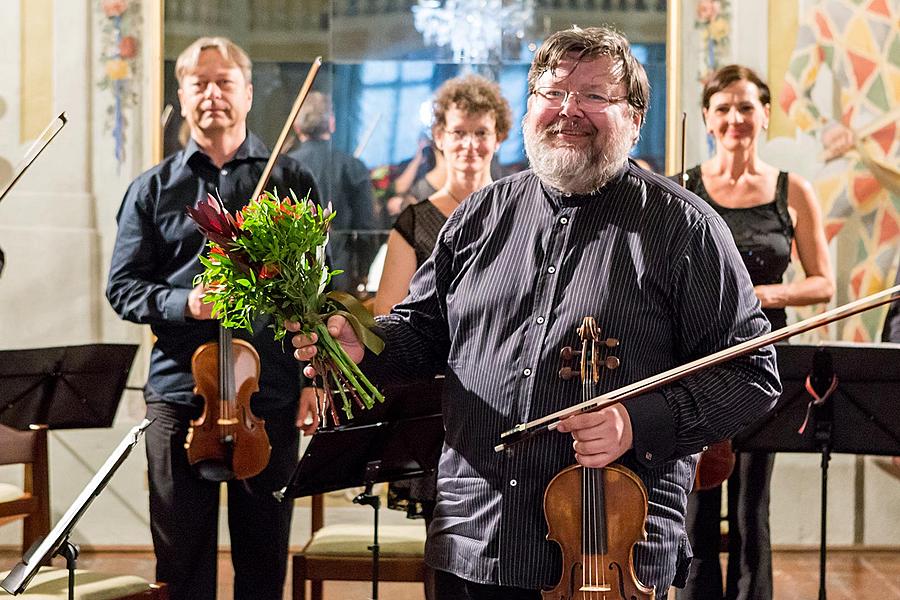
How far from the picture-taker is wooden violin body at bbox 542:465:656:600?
1.94 metres

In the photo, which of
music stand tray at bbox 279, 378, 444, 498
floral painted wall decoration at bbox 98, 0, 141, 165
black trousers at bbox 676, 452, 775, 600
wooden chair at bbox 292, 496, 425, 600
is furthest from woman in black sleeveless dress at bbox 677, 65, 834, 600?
floral painted wall decoration at bbox 98, 0, 141, 165

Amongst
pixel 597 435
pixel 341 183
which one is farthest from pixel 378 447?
pixel 341 183

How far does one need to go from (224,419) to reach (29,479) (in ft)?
3.79

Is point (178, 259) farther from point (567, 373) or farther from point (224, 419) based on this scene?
point (567, 373)

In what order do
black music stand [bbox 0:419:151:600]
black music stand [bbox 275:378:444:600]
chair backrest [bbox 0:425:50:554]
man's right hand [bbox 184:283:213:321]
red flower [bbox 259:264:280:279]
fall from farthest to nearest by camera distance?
1. chair backrest [bbox 0:425:50:554]
2. man's right hand [bbox 184:283:213:321]
3. black music stand [bbox 275:378:444:600]
4. black music stand [bbox 0:419:151:600]
5. red flower [bbox 259:264:280:279]

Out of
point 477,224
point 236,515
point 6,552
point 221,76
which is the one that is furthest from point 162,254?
point 6,552

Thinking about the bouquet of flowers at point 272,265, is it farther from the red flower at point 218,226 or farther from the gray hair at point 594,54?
the gray hair at point 594,54

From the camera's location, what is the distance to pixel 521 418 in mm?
2016

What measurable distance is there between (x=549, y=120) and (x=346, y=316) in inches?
19.2

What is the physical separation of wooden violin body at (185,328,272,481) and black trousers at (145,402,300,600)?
0.30ft

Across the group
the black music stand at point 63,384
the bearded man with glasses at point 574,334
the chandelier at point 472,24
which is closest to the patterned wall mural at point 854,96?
the chandelier at point 472,24

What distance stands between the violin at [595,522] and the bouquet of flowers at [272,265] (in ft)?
1.33

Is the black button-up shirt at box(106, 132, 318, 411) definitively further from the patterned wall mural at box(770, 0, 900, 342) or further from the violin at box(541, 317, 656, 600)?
the patterned wall mural at box(770, 0, 900, 342)

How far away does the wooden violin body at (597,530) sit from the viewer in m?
1.94
